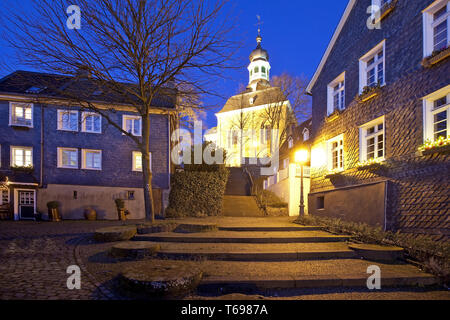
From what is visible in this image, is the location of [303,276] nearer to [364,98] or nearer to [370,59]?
[364,98]

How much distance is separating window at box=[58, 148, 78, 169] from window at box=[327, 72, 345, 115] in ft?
50.9

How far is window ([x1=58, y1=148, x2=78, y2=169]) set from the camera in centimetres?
1623

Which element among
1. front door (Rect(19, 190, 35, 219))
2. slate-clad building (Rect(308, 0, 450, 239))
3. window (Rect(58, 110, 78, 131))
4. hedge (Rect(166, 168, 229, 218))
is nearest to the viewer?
slate-clad building (Rect(308, 0, 450, 239))

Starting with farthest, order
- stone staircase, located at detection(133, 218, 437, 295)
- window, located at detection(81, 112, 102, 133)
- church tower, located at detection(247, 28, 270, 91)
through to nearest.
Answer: church tower, located at detection(247, 28, 270, 91) → window, located at detection(81, 112, 102, 133) → stone staircase, located at detection(133, 218, 437, 295)

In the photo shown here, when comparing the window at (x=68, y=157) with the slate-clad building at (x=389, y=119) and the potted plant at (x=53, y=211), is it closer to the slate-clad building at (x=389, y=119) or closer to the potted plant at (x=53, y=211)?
the potted plant at (x=53, y=211)

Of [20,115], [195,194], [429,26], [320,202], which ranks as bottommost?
[320,202]

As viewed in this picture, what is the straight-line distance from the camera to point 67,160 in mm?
16344

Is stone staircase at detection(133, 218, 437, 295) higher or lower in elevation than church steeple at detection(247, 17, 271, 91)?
lower

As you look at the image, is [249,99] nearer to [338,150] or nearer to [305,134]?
[305,134]

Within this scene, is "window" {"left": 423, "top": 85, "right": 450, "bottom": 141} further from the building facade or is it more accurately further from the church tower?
the church tower

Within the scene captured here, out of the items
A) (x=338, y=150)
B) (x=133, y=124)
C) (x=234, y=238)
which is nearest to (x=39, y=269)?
(x=234, y=238)

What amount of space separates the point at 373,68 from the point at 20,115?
1978 cm

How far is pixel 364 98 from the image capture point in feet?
31.8

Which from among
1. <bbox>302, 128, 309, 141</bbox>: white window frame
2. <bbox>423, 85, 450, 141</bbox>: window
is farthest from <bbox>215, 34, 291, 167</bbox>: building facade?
<bbox>423, 85, 450, 141</bbox>: window
